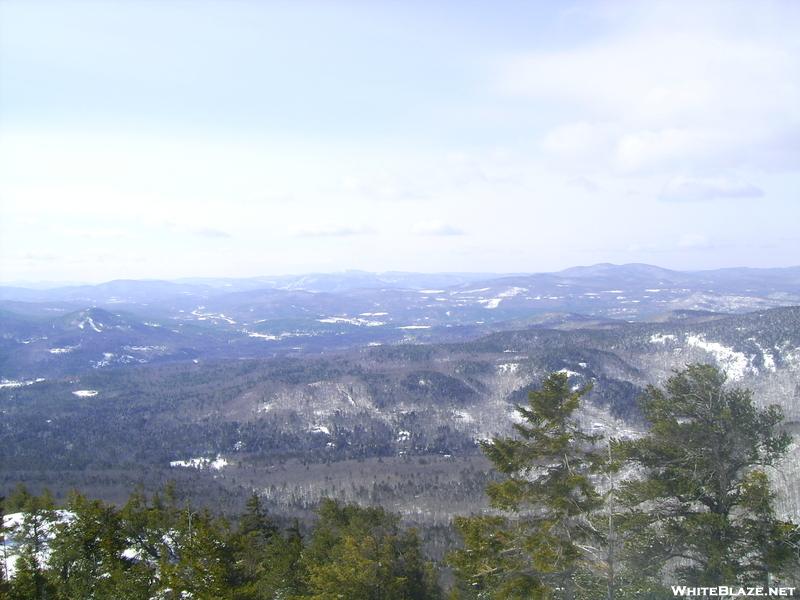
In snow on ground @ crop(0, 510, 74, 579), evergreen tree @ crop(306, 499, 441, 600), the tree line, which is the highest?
the tree line

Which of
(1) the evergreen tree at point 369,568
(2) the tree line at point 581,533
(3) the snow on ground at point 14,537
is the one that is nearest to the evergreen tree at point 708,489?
(2) the tree line at point 581,533

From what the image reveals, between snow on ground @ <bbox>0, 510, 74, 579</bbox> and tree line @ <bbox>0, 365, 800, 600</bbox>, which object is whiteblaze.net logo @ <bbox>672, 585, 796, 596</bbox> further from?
snow on ground @ <bbox>0, 510, 74, 579</bbox>

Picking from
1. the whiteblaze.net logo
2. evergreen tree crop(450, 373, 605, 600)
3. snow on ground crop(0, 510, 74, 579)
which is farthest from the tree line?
snow on ground crop(0, 510, 74, 579)

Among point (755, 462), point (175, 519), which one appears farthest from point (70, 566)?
point (755, 462)

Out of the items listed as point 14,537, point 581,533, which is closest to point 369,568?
point 581,533

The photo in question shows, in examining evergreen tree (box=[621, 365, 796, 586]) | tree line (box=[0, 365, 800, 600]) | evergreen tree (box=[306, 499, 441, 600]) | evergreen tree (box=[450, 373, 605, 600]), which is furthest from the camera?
evergreen tree (box=[306, 499, 441, 600])

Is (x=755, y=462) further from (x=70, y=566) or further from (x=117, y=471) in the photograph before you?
(x=117, y=471)

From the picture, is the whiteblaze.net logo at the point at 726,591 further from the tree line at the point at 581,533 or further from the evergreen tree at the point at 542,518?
the evergreen tree at the point at 542,518
